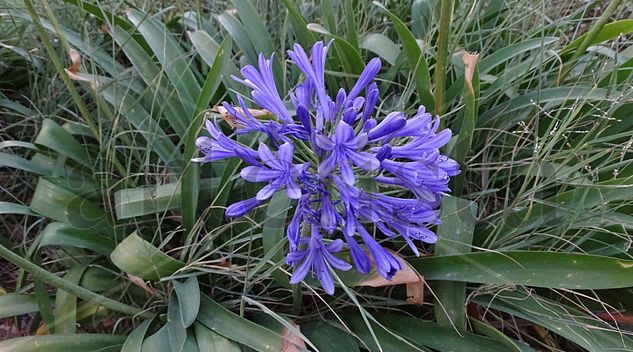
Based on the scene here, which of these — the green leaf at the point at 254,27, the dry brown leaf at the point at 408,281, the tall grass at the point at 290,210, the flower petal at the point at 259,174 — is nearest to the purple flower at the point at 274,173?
the flower petal at the point at 259,174

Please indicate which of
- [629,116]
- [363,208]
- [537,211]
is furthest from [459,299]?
[629,116]

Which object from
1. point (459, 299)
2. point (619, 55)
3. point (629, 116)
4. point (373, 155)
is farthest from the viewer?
point (619, 55)

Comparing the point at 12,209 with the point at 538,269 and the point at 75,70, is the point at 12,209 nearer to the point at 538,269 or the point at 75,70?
the point at 75,70

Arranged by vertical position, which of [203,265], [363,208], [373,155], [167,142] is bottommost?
[203,265]

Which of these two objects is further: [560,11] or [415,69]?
[560,11]

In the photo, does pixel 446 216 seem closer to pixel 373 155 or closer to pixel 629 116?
pixel 373 155

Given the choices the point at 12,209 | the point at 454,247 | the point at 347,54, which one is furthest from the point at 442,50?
the point at 12,209

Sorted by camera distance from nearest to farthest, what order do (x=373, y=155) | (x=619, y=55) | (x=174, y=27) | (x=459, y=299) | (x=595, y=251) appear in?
(x=373, y=155) → (x=459, y=299) → (x=595, y=251) → (x=619, y=55) → (x=174, y=27)
